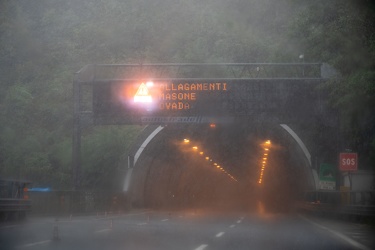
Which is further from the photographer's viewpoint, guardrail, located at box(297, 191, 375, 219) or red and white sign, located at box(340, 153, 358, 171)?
red and white sign, located at box(340, 153, 358, 171)

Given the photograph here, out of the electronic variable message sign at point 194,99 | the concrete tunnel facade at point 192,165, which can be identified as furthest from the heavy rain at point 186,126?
the concrete tunnel facade at point 192,165

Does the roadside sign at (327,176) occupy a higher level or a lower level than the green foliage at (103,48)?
lower

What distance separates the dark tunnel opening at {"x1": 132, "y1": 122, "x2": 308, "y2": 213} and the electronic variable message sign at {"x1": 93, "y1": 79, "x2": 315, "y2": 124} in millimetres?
2131

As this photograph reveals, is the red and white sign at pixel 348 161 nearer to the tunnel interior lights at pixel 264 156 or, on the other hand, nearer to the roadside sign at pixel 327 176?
the roadside sign at pixel 327 176

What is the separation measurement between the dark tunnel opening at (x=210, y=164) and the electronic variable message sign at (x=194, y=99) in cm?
213

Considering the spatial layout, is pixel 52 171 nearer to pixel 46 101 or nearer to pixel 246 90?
pixel 46 101

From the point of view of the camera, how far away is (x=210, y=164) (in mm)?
68750

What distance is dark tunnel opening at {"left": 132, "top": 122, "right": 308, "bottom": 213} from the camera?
48.8m

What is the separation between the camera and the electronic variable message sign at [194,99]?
3681 centimetres

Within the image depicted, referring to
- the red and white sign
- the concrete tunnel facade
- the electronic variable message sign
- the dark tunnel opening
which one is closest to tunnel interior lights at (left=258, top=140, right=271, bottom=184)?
the dark tunnel opening

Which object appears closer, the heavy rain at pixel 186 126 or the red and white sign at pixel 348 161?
the heavy rain at pixel 186 126

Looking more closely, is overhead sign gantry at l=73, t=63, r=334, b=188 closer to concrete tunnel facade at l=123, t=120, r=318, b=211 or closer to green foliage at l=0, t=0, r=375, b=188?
concrete tunnel facade at l=123, t=120, r=318, b=211

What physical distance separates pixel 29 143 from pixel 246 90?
3545 centimetres

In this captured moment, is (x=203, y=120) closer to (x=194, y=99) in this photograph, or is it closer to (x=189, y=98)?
(x=194, y=99)
